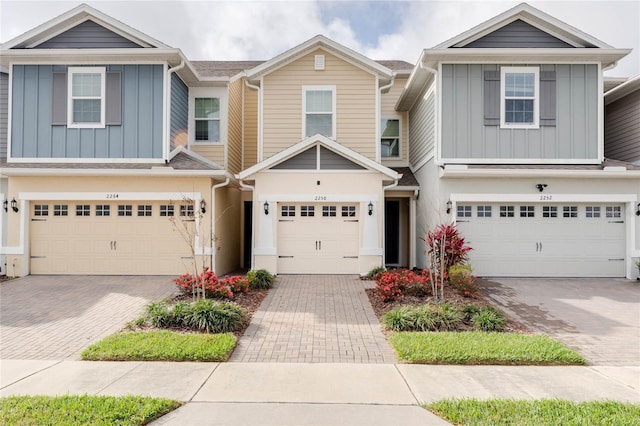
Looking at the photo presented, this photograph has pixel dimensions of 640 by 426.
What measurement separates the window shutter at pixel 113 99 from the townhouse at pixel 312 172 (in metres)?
0.03

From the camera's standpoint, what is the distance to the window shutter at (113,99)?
11.1m

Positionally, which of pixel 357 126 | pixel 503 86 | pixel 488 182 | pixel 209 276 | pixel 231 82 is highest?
pixel 231 82

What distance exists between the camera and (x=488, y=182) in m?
10.7

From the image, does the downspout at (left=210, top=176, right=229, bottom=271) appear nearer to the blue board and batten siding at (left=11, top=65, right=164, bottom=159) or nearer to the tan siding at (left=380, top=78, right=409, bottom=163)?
the blue board and batten siding at (left=11, top=65, right=164, bottom=159)

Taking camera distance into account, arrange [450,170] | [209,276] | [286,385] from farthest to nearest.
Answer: [450,170], [209,276], [286,385]

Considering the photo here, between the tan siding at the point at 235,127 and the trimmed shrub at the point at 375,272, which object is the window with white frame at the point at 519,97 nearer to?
the trimmed shrub at the point at 375,272

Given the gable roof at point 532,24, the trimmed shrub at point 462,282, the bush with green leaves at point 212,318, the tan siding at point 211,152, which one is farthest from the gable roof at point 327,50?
the bush with green leaves at point 212,318

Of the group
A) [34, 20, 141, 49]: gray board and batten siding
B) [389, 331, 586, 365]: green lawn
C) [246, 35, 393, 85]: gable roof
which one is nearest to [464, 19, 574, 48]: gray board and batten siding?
[246, 35, 393, 85]: gable roof

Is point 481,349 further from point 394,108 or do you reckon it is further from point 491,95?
point 394,108

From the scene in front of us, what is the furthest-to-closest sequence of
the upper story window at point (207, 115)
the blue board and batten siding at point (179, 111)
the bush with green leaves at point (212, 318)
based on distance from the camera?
the upper story window at point (207, 115)
the blue board and batten siding at point (179, 111)
the bush with green leaves at point (212, 318)

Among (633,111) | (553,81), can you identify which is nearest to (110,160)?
(553,81)

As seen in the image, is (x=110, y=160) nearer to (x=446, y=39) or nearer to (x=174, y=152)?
(x=174, y=152)

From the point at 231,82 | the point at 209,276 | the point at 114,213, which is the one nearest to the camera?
the point at 209,276

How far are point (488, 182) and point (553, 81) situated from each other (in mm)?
3596
